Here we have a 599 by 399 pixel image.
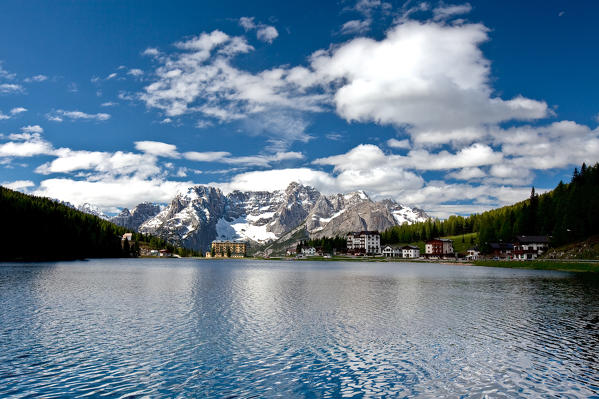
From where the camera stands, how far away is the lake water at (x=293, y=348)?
22672 millimetres

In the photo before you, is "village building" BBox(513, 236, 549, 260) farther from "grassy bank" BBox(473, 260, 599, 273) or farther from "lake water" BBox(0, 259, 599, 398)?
"lake water" BBox(0, 259, 599, 398)

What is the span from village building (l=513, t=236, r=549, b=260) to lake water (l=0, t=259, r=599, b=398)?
14877 cm

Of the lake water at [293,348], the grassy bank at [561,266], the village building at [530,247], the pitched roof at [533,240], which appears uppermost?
the pitched roof at [533,240]

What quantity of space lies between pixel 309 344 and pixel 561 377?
53.8ft

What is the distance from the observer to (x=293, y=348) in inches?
1216

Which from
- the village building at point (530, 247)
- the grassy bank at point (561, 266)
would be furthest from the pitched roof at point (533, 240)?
the grassy bank at point (561, 266)

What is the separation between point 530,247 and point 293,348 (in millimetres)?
194781

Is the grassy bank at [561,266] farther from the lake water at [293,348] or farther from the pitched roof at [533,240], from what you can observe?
the lake water at [293,348]

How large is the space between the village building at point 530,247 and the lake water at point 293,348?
149 metres

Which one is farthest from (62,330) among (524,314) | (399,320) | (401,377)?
(524,314)

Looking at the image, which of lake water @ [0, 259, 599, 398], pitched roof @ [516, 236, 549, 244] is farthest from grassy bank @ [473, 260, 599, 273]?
lake water @ [0, 259, 599, 398]

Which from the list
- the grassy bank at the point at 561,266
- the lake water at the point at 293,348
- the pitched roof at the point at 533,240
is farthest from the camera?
the pitched roof at the point at 533,240

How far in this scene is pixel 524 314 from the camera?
46.8 m

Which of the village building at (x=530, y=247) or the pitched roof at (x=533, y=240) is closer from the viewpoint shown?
the village building at (x=530, y=247)
